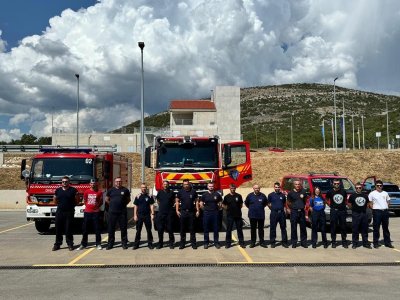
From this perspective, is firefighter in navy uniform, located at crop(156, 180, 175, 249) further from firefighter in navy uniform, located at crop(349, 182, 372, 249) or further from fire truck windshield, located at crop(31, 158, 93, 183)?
firefighter in navy uniform, located at crop(349, 182, 372, 249)

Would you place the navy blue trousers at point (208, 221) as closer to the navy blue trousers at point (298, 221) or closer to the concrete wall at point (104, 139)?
→ the navy blue trousers at point (298, 221)

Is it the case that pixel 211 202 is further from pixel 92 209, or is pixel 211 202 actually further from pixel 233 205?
pixel 92 209

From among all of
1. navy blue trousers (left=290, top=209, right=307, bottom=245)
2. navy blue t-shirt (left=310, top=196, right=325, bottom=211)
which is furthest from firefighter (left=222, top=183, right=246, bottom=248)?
navy blue t-shirt (left=310, top=196, right=325, bottom=211)

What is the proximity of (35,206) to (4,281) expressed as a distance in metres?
6.14

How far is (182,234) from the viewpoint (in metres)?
12.5

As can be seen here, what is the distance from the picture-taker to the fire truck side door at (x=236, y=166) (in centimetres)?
1520

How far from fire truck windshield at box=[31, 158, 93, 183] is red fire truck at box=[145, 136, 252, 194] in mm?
1963

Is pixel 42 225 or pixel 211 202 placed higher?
pixel 211 202

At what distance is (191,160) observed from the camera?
15.1 m

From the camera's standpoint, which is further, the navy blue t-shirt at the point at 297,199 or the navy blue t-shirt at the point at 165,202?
the navy blue t-shirt at the point at 297,199

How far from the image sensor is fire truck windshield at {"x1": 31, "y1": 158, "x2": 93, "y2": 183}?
15000 mm

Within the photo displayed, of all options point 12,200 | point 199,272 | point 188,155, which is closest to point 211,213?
point 188,155

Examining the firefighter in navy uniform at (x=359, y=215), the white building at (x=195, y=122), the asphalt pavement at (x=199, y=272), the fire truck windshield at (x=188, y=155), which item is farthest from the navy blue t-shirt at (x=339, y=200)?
the white building at (x=195, y=122)

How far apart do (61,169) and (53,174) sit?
0.29 meters
